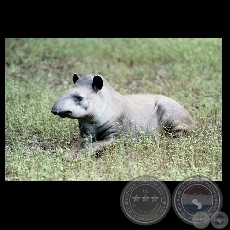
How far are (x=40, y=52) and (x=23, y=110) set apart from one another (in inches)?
188

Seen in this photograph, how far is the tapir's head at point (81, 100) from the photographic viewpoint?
9034 millimetres

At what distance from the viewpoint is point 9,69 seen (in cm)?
1455

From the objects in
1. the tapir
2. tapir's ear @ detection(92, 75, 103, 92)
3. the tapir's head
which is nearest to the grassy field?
the tapir

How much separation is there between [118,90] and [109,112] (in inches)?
152

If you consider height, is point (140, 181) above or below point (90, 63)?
below

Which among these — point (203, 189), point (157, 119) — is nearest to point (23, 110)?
point (157, 119)

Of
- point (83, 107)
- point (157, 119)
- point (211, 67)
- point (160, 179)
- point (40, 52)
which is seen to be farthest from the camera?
point (40, 52)

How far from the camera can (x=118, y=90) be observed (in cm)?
1338

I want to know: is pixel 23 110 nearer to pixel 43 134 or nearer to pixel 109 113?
pixel 43 134

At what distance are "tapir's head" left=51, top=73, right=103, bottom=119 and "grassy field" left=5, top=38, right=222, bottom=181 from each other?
0.63 m

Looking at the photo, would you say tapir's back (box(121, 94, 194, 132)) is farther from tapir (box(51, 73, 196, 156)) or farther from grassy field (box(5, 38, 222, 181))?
grassy field (box(5, 38, 222, 181))

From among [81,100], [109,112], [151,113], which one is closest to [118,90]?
[151,113]

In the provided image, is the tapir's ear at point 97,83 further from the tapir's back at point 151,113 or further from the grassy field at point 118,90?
the grassy field at point 118,90

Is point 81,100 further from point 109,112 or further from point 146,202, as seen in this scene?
point 146,202
